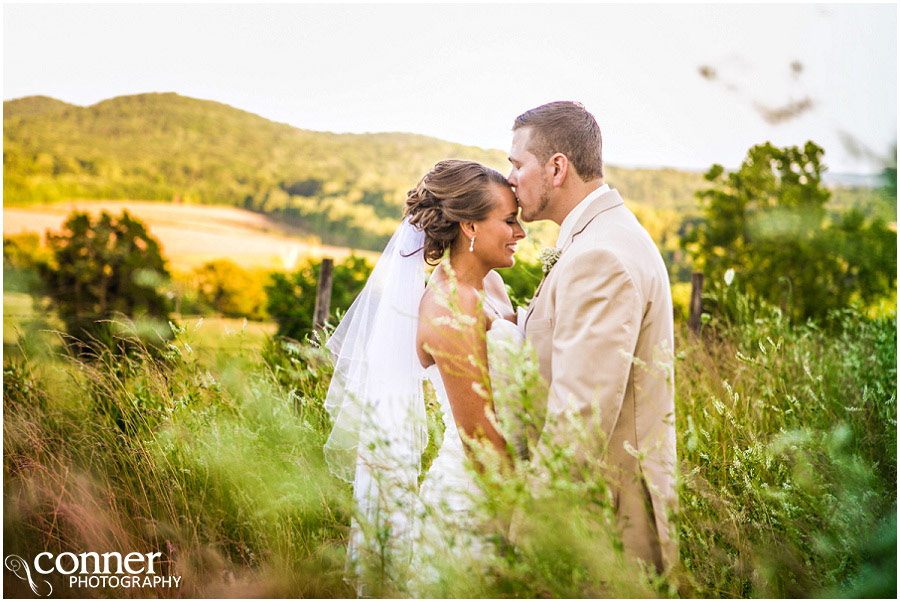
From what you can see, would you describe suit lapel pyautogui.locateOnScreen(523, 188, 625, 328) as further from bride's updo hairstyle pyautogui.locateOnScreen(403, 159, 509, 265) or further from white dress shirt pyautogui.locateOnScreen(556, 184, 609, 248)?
bride's updo hairstyle pyautogui.locateOnScreen(403, 159, 509, 265)

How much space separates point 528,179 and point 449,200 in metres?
0.34

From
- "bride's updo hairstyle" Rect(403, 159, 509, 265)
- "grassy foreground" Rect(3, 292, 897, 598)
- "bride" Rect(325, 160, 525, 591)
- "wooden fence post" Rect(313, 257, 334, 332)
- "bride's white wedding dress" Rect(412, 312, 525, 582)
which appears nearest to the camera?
"grassy foreground" Rect(3, 292, 897, 598)

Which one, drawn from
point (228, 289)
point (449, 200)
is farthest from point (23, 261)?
point (449, 200)

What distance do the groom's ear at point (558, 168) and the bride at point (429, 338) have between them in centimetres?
28

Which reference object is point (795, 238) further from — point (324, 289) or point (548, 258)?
point (548, 258)

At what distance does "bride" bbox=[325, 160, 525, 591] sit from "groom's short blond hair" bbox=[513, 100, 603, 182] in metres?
0.29

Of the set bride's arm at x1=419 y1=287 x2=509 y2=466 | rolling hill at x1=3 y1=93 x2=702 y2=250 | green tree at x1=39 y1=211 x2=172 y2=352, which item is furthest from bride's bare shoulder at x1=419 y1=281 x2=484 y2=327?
rolling hill at x1=3 y1=93 x2=702 y2=250

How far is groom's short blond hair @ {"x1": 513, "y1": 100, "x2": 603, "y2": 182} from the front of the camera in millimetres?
2770

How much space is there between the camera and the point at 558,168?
278 centimetres

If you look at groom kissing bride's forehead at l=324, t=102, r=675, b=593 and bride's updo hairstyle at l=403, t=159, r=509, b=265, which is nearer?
groom kissing bride's forehead at l=324, t=102, r=675, b=593

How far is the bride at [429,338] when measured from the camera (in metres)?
2.76

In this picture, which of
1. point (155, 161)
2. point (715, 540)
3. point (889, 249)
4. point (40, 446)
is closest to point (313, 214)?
point (155, 161)

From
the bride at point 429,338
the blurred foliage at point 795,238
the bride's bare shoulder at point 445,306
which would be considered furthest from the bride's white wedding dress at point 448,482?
the blurred foliage at point 795,238

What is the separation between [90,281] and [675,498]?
1026 cm
